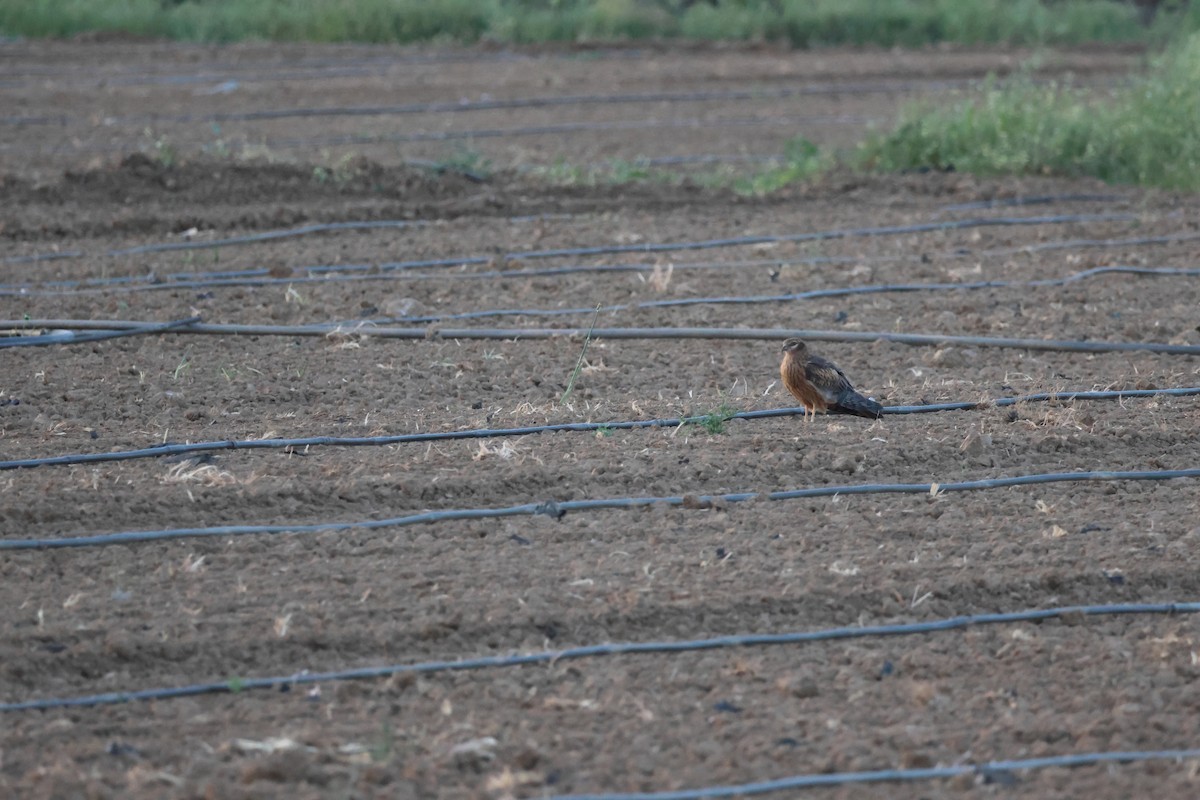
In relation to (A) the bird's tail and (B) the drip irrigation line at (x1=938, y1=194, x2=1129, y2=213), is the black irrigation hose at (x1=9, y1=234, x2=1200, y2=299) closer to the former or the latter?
(B) the drip irrigation line at (x1=938, y1=194, x2=1129, y2=213)

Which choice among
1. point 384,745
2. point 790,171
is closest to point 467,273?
point 790,171

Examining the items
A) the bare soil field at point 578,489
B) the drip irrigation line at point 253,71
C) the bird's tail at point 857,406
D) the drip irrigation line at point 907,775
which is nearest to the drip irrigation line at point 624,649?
the bare soil field at point 578,489

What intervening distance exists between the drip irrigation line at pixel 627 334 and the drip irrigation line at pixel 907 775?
3473 millimetres

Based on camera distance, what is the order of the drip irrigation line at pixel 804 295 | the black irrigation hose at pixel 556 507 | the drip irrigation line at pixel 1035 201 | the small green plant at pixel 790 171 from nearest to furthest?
the black irrigation hose at pixel 556 507 < the drip irrigation line at pixel 804 295 < the drip irrigation line at pixel 1035 201 < the small green plant at pixel 790 171

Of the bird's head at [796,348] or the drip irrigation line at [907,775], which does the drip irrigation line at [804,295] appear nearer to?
the bird's head at [796,348]

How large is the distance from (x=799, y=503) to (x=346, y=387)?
7.47 feet

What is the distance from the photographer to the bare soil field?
11.6 feet

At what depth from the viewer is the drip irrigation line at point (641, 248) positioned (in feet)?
25.7

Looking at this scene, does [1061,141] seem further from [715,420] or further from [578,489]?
[578,489]

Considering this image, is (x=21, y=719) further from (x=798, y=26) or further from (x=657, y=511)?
(x=798, y=26)

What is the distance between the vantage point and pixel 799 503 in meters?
4.91

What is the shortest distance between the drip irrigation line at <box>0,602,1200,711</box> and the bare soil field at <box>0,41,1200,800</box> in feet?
0.08

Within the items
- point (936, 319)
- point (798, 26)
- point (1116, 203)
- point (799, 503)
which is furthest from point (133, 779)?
point (798, 26)

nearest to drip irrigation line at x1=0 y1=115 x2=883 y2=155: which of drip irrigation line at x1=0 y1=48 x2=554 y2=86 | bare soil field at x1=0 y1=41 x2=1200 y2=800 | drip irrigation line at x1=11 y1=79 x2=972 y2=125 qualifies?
drip irrigation line at x1=11 y1=79 x2=972 y2=125
